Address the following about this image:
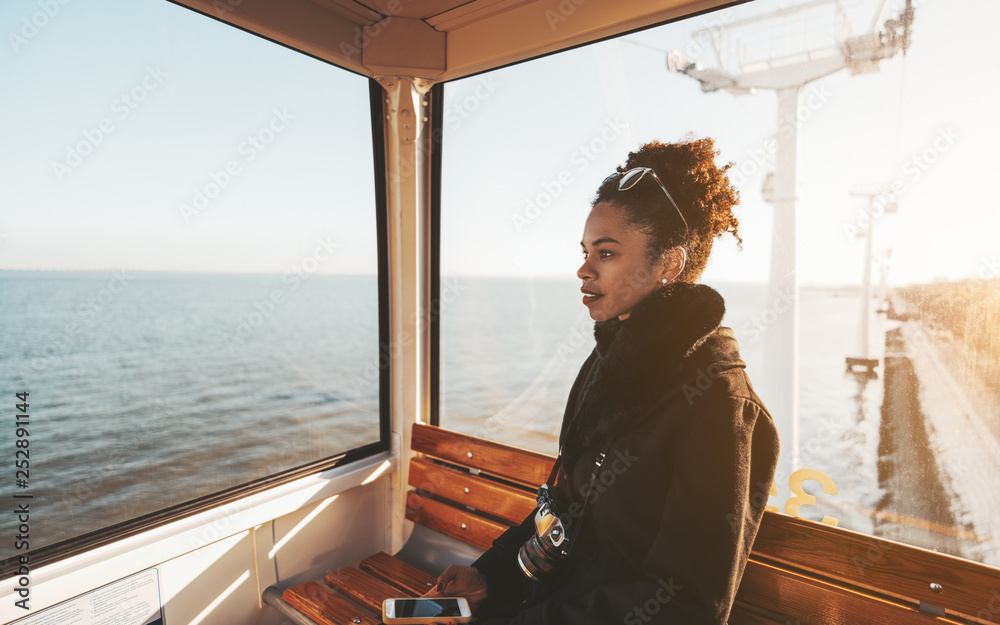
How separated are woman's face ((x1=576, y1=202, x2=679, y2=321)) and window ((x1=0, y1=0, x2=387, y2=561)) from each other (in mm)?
1650

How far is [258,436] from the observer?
3035 millimetres

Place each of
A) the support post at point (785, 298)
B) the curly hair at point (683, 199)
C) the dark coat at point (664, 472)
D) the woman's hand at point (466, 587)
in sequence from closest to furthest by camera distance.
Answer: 1. the dark coat at point (664, 472)
2. the curly hair at point (683, 199)
3. the woman's hand at point (466, 587)
4. the support post at point (785, 298)

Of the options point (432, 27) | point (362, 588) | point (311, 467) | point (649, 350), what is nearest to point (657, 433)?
point (649, 350)

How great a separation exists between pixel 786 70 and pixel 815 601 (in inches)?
70.3

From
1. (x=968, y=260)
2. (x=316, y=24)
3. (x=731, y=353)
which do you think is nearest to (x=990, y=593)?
(x=731, y=353)

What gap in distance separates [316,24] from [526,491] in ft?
7.43

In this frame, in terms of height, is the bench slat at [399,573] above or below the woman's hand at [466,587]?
below

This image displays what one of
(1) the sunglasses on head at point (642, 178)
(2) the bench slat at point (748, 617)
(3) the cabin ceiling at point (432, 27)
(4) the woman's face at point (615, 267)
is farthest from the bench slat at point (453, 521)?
(3) the cabin ceiling at point (432, 27)

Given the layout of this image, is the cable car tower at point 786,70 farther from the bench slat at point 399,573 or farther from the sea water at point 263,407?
the bench slat at point 399,573

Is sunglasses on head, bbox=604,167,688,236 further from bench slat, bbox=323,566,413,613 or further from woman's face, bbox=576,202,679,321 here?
bench slat, bbox=323,566,413,613

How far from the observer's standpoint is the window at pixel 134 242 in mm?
1951

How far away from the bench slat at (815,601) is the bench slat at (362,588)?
1437 mm

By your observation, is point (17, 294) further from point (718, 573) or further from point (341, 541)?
point (718, 573)

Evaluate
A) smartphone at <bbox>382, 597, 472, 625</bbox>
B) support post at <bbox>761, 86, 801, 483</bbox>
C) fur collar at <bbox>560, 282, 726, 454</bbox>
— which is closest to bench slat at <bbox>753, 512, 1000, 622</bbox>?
support post at <bbox>761, 86, 801, 483</bbox>
